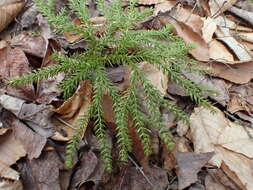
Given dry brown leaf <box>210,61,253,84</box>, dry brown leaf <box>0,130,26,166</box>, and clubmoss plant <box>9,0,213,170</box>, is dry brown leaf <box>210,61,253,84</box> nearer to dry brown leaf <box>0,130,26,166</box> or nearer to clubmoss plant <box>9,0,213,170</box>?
clubmoss plant <box>9,0,213,170</box>

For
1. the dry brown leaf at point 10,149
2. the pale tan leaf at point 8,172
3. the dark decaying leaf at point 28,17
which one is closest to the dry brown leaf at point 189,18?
the dark decaying leaf at point 28,17

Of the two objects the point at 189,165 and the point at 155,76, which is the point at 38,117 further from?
the point at 189,165

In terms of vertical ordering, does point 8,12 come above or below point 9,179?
above

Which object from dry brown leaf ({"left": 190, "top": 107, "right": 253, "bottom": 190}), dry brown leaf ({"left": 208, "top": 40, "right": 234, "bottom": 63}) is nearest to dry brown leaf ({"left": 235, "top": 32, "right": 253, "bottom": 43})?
dry brown leaf ({"left": 208, "top": 40, "right": 234, "bottom": 63})

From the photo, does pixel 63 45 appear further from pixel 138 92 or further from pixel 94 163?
pixel 94 163

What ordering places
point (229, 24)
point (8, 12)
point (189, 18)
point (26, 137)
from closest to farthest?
1. point (26, 137)
2. point (8, 12)
3. point (189, 18)
4. point (229, 24)

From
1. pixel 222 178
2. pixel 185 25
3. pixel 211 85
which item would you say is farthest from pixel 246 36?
pixel 222 178

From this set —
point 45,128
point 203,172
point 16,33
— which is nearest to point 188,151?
point 203,172
